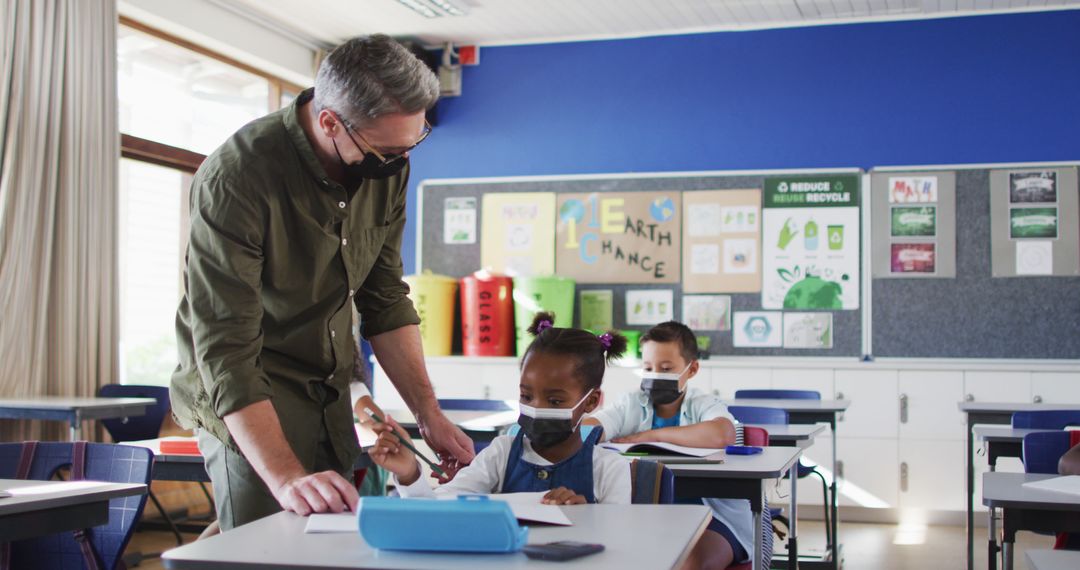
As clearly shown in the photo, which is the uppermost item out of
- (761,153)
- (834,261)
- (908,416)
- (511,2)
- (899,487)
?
(511,2)

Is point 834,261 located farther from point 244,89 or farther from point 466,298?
point 244,89

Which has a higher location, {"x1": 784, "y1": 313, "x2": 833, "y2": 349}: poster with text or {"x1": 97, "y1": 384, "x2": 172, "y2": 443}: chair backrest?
{"x1": 784, "y1": 313, "x2": 833, "y2": 349}: poster with text

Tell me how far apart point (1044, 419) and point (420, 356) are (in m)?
2.84

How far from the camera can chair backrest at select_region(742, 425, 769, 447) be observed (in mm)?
3104

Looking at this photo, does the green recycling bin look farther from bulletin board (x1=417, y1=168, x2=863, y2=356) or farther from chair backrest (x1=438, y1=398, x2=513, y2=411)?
chair backrest (x1=438, y1=398, x2=513, y2=411)

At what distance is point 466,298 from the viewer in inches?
257

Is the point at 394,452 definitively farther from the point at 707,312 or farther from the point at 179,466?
the point at 707,312

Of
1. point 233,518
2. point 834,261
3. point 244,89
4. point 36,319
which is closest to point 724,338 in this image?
point 834,261

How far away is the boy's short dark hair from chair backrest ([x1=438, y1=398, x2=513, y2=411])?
4.03 feet

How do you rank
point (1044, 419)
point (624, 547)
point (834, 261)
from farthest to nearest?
1. point (834, 261)
2. point (1044, 419)
3. point (624, 547)

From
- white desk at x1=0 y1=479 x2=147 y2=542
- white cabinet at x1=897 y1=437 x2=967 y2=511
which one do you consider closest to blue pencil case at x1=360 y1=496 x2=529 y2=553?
white desk at x1=0 y1=479 x2=147 y2=542

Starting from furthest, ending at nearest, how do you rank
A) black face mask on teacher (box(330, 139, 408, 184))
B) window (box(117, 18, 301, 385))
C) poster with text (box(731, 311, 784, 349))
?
poster with text (box(731, 311, 784, 349)), window (box(117, 18, 301, 385)), black face mask on teacher (box(330, 139, 408, 184))

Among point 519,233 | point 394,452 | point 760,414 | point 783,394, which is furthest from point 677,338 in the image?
point 519,233

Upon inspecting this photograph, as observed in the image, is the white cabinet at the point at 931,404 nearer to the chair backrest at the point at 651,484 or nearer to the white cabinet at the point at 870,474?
the white cabinet at the point at 870,474
